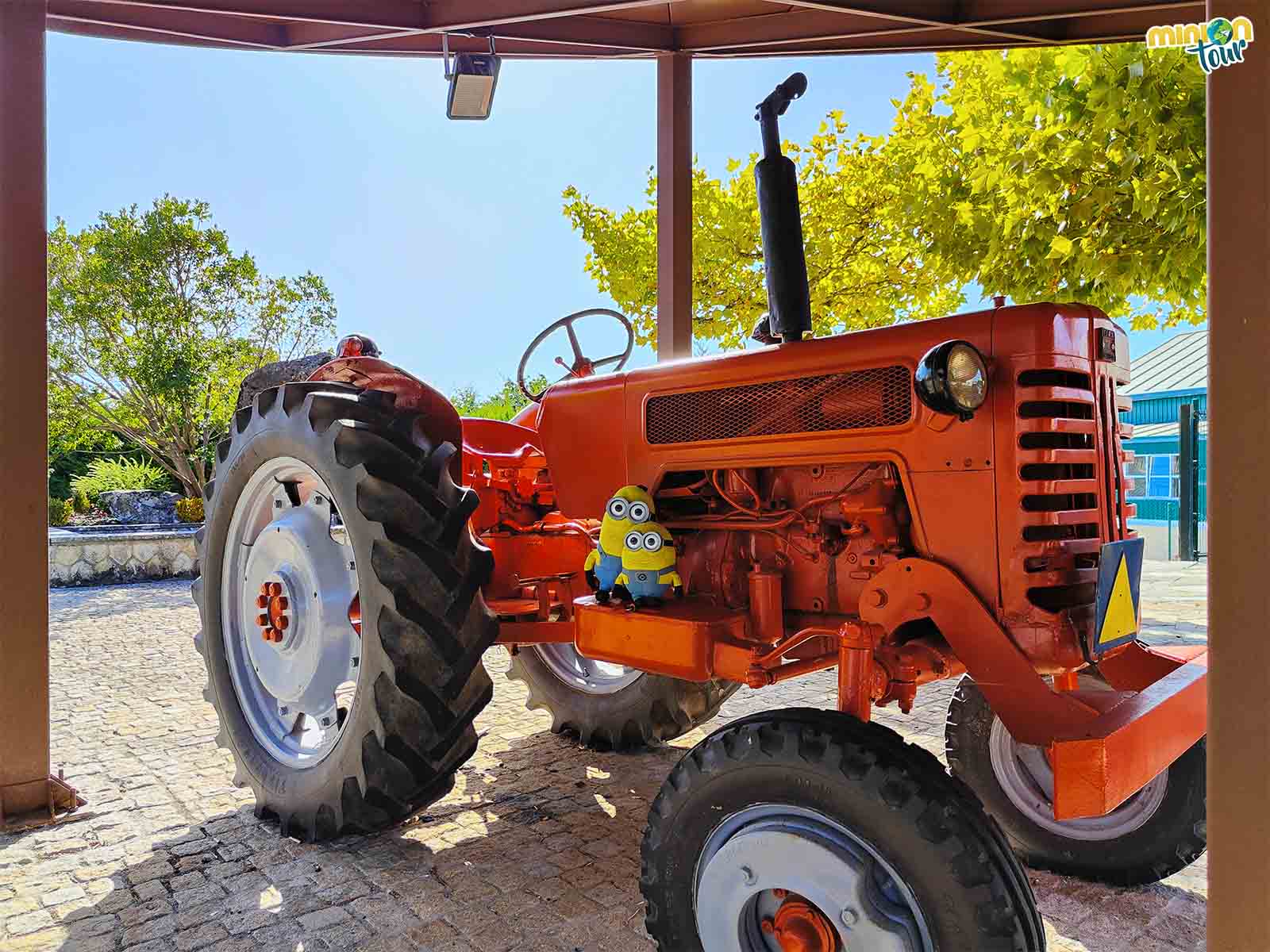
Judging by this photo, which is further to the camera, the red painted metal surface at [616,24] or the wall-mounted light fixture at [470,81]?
the wall-mounted light fixture at [470,81]

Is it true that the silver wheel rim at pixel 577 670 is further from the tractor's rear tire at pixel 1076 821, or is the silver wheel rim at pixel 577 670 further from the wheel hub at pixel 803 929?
the wheel hub at pixel 803 929

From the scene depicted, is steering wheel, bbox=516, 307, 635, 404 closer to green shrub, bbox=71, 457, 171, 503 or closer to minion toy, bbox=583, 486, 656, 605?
minion toy, bbox=583, 486, 656, 605

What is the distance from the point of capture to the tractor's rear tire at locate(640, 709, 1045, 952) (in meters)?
1.55

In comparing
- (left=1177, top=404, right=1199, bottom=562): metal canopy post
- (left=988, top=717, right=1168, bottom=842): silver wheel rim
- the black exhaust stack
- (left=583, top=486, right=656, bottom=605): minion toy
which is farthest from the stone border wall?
(left=1177, top=404, right=1199, bottom=562): metal canopy post

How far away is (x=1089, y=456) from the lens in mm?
1938

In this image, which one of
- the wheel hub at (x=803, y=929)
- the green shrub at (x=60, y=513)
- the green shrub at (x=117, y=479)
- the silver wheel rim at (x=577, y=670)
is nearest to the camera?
the wheel hub at (x=803, y=929)

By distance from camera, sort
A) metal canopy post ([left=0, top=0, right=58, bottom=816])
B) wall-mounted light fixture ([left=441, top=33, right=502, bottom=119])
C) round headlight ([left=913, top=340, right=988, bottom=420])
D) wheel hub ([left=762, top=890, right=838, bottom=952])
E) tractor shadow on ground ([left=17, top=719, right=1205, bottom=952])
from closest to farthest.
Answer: wheel hub ([left=762, top=890, right=838, bottom=952]) < round headlight ([left=913, top=340, right=988, bottom=420]) < tractor shadow on ground ([left=17, top=719, right=1205, bottom=952]) < metal canopy post ([left=0, top=0, right=58, bottom=816]) < wall-mounted light fixture ([left=441, top=33, right=502, bottom=119])

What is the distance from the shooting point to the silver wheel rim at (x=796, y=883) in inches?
62.7

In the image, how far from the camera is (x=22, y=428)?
306cm

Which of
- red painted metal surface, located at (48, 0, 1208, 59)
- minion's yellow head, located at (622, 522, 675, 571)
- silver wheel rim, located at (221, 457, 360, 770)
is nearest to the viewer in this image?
minion's yellow head, located at (622, 522, 675, 571)

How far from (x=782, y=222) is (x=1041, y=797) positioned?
1.96m

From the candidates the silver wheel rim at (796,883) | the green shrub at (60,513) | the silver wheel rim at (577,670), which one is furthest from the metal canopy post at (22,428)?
the green shrub at (60,513)

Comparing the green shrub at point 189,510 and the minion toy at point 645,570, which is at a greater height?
the minion toy at point 645,570

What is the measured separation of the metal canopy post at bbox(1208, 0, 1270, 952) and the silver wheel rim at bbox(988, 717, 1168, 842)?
1.23 m
